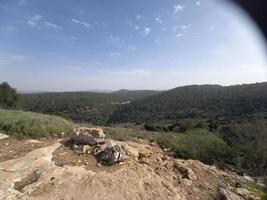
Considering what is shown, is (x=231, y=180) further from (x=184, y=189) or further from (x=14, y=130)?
(x=14, y=130)

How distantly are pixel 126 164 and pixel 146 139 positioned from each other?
5.63 m

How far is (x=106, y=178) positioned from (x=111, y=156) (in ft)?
2.89

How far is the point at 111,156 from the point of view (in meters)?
6.61

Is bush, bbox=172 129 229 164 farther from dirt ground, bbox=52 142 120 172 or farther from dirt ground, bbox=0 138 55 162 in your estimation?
dirt ground, bbox=0 138 55 162

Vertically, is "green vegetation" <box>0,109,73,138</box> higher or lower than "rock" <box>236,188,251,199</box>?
higher

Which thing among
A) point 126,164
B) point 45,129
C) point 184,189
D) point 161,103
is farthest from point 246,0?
point 161,103

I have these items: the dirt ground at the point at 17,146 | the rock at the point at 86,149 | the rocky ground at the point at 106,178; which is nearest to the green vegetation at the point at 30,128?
the dirt ground at the point at 17,146

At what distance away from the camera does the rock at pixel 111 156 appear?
21.5 feet

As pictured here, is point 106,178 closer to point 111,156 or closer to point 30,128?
point 111,156

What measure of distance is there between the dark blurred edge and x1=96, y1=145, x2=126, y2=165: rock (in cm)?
420

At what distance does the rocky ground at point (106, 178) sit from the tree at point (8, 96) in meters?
31.8

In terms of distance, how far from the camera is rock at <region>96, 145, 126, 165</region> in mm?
6566

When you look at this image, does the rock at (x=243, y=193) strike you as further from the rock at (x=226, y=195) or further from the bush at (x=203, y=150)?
the bush at (x=203, y=150)

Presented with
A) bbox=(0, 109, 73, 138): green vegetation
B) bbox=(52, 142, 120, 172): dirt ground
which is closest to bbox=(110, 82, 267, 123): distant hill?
bbox=(0, 109, 73, 138): green vegetation
